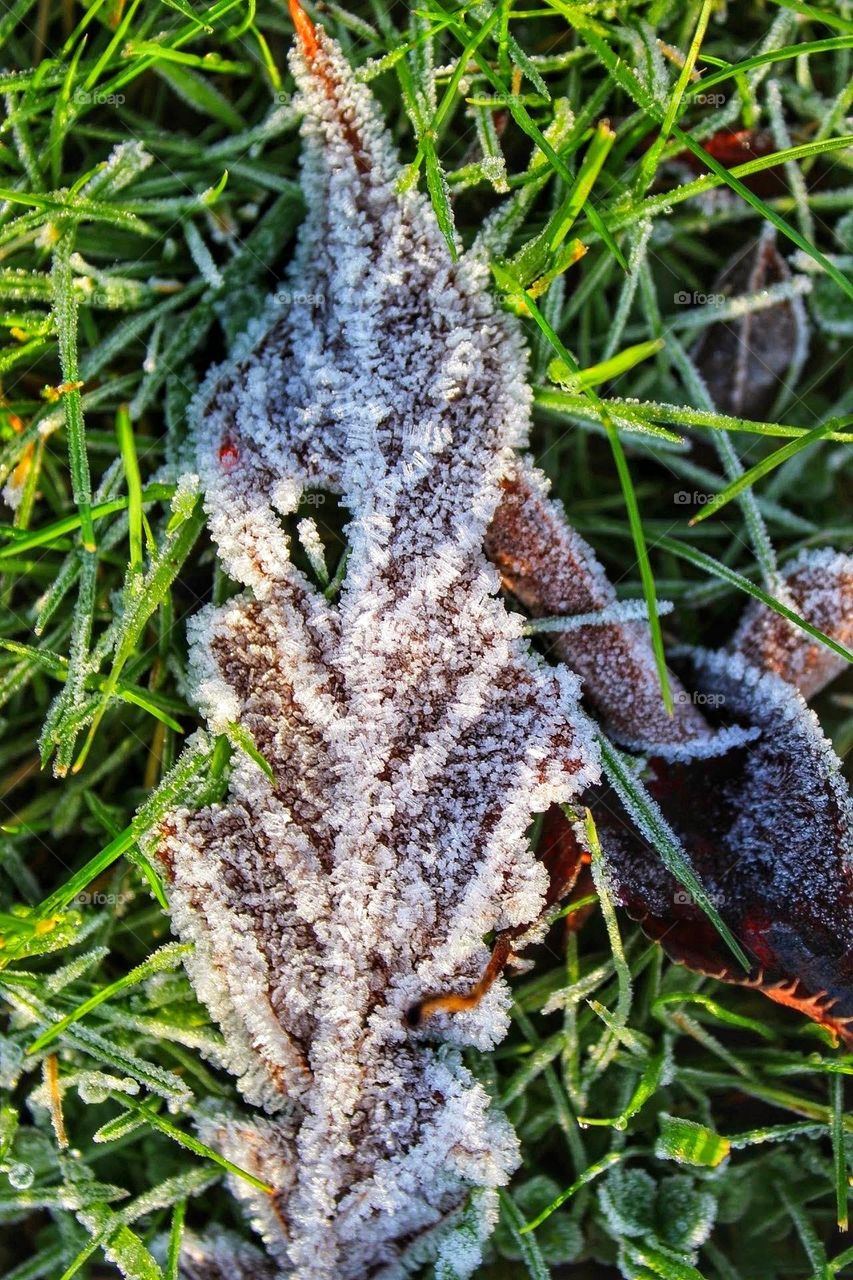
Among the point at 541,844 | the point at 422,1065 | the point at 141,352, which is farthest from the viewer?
the point at 141,352

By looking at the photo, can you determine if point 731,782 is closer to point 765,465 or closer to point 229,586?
point 765,465

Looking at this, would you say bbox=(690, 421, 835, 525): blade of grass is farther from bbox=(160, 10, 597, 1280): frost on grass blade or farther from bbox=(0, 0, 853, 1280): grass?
bbox=(160, 10, 597, 1280): frost on grass blade

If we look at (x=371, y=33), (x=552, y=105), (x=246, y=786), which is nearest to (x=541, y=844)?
(x=246, y=786)

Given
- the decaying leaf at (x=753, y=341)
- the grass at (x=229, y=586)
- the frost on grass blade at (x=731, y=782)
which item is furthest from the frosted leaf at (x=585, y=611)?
the decaying leaf at (x=753, y=341)

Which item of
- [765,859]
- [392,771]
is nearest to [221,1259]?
[392,771]

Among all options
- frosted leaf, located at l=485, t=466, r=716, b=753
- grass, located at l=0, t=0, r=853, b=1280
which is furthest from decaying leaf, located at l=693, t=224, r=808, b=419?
frosted leaf, located at l=485, t=466, r=716, b=753

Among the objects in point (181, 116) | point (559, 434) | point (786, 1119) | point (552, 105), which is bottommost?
point (786, 1119)

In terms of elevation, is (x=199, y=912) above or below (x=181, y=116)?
below

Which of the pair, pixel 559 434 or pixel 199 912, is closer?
pixel 199 912

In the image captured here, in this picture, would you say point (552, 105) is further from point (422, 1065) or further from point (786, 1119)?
point (786, 1119)
